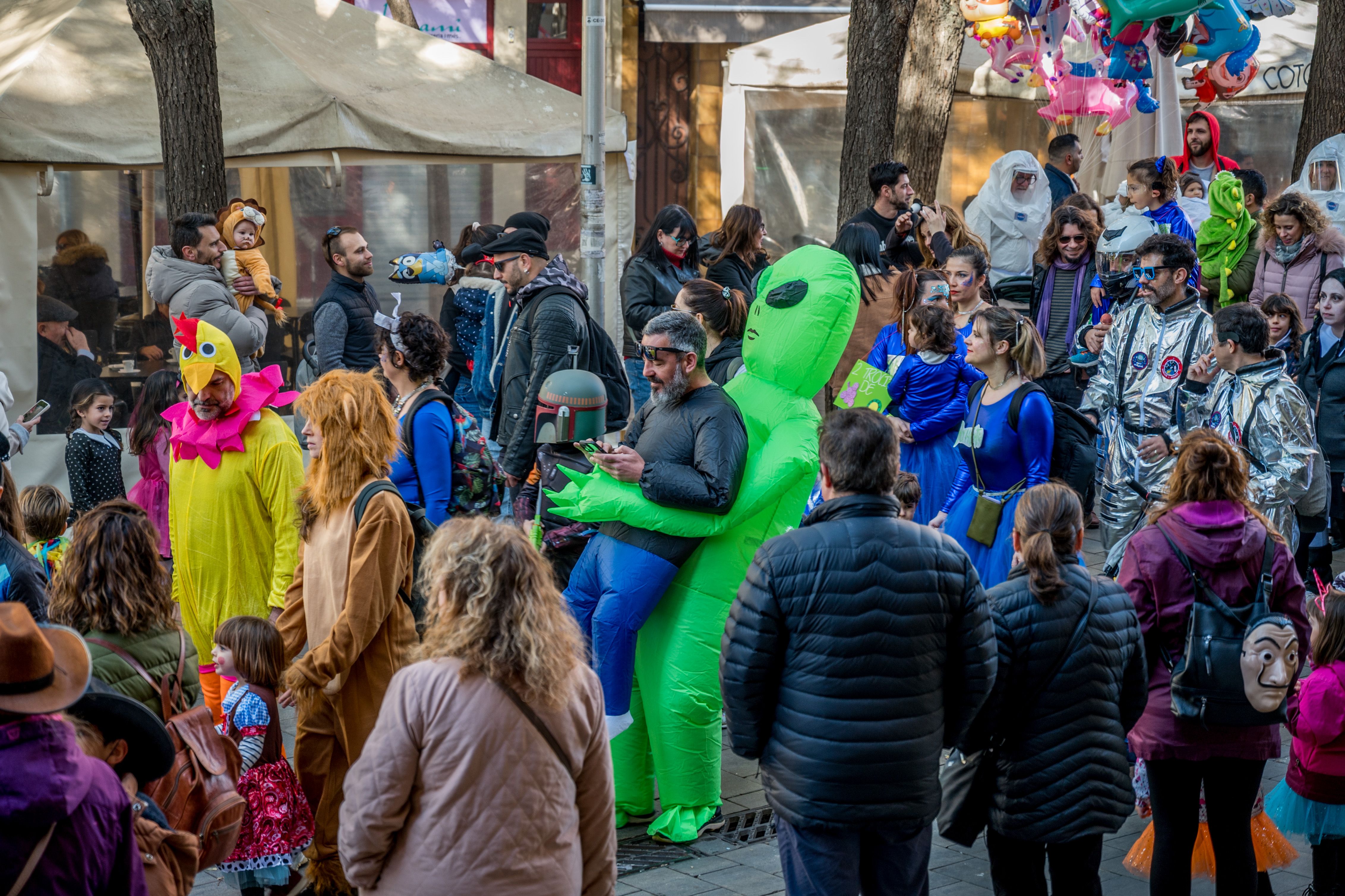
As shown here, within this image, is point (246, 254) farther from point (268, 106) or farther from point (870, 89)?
point (870, 89)

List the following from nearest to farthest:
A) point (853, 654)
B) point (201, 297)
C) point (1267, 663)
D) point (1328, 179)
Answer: point (853, 654), point (1267, 663), point (201, 297), point (1328, 179)

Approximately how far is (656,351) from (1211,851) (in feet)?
8.80

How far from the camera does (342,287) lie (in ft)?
26.0

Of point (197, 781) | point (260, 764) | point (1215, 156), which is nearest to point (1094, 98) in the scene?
point (1215, 156)

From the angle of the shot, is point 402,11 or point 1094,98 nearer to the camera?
point 1094,98

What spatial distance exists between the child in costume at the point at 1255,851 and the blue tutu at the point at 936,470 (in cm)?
217

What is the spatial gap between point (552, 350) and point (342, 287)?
2.03m

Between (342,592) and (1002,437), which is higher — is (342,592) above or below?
below

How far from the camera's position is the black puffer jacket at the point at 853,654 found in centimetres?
359

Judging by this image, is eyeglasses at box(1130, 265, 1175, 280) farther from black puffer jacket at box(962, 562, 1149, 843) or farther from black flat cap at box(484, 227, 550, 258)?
black puffer jacket at box(962, 562, 1149, 843)

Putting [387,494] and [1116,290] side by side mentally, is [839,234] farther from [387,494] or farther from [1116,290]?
[387,494]

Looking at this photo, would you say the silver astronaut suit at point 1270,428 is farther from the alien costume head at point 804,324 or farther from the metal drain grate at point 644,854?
the metal drain grate at point 644,854

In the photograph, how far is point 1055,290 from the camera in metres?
8.72

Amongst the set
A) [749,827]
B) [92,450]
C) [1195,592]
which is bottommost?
[749,827]
